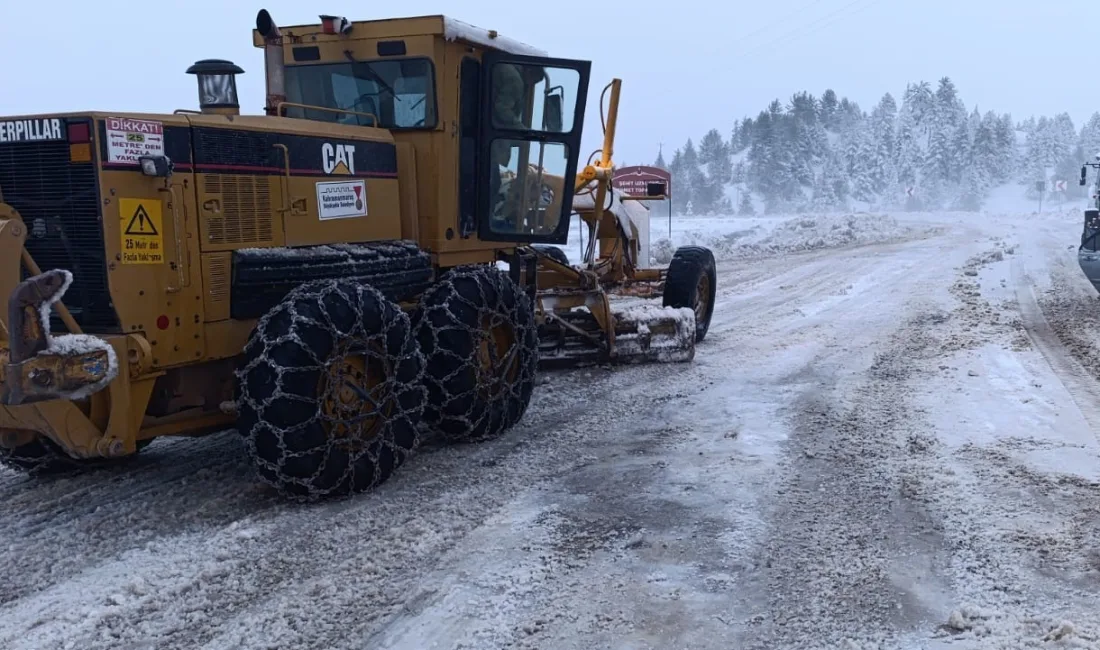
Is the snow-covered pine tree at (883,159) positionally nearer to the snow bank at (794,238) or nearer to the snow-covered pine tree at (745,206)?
the snow-covered pine tree at (745,206)

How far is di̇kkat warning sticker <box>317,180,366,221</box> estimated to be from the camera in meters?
5.78

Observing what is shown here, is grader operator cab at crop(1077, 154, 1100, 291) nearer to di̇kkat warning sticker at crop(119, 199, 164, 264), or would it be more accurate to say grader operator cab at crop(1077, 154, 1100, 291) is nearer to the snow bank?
the snow bank

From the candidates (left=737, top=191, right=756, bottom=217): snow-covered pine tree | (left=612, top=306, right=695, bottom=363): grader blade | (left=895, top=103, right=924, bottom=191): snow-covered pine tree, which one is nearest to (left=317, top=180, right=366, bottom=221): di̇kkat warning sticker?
(left=612, top=306, right=695, bottom=363): grader blade

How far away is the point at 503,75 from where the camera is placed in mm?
6957

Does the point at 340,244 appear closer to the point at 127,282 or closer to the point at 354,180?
the point at 354,180

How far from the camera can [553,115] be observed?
7461 mm

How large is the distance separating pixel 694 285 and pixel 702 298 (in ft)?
2.05

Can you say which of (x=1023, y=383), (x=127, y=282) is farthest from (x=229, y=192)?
Answer: (x=1023, y=383)

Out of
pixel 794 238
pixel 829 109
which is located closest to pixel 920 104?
pixel 829 109

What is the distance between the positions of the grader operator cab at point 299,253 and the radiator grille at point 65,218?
0.01m

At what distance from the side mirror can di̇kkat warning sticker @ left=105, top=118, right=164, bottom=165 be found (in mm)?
3251

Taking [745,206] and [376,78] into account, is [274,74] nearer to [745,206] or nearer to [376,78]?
[376,78]

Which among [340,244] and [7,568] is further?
→ [340,244]

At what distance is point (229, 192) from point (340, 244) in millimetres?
839
